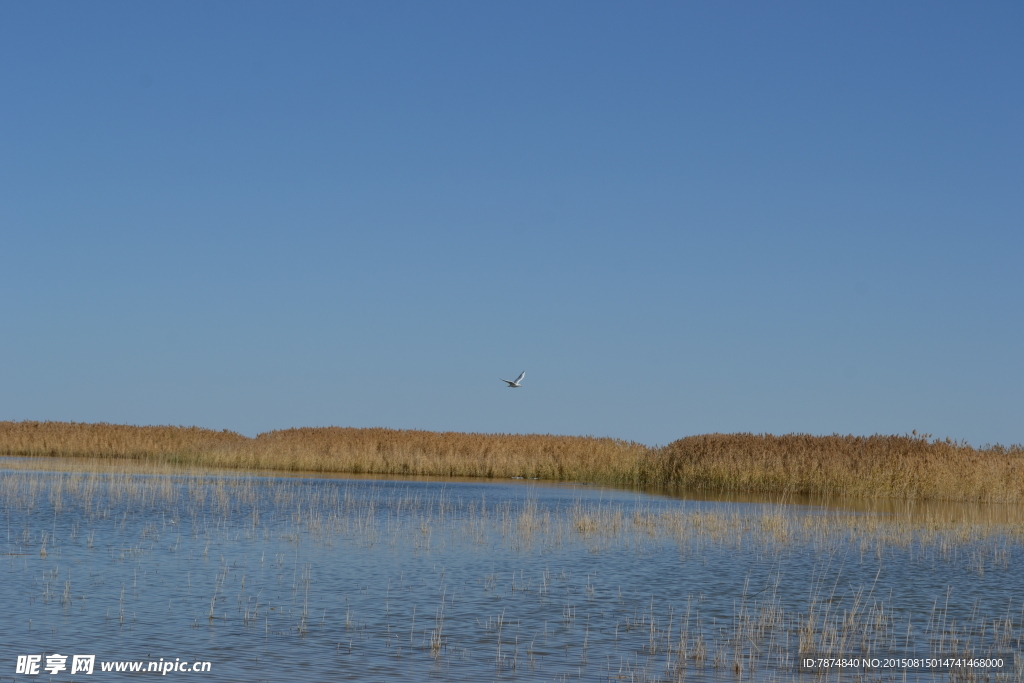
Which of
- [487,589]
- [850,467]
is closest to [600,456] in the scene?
[850,467]

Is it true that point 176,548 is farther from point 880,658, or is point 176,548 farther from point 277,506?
point 880,658

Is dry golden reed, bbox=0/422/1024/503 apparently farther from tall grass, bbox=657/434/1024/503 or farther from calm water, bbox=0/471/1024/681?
calm water, bbox=0/471/1024/681

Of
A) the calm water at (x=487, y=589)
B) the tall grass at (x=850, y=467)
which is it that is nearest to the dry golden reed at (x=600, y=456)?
the tall grass at (x=850, y=467)

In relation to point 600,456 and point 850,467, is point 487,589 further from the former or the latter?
point 600,456

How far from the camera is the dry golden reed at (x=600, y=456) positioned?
34031mm

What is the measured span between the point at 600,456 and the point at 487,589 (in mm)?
31667

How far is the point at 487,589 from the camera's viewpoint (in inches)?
575

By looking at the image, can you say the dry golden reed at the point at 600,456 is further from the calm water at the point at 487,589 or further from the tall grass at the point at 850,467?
the calm water at the point at 487,589

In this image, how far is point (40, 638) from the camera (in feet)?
34.7

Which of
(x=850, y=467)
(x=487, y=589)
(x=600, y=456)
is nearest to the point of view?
(x=487, y=589)

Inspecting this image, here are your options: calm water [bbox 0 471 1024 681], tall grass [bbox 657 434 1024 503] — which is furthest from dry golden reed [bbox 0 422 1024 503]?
calm water [bbox 0 471 1024 681]

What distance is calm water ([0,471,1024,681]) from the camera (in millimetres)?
10469

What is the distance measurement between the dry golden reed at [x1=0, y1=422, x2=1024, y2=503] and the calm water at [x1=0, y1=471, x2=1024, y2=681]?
8318mm

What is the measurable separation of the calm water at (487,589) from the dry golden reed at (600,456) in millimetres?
8318
